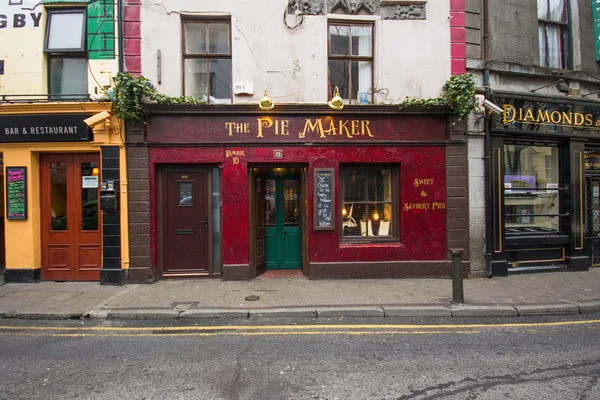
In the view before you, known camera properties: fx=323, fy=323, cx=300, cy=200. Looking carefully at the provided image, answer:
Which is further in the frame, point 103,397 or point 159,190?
point 159,190

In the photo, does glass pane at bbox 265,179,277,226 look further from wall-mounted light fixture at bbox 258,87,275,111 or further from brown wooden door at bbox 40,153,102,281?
brown wooden door at bbox 40,153,102,281

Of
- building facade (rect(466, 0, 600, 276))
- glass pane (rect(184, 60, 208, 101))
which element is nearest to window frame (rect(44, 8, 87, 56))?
glass pane (rect(184, 60, 208, 101))

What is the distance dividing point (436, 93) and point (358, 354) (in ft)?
21.5

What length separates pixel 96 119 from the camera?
22.9ft

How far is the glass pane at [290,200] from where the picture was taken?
8523 millimetres

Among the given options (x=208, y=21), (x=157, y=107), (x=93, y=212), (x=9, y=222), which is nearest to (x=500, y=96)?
(x=208, y=21)

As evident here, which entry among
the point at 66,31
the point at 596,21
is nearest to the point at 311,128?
the point at 66,31

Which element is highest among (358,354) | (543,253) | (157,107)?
(157,107)

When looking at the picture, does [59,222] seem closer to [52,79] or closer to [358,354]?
[52,79]

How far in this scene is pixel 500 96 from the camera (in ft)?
26.3

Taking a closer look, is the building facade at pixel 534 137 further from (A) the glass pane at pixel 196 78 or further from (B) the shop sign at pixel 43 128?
(B) the shop sign at pixel 43 128

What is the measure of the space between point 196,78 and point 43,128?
3610mm

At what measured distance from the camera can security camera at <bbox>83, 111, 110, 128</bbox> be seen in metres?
6.93

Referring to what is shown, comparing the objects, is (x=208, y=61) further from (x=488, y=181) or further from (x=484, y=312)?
(x=484, y=312)
